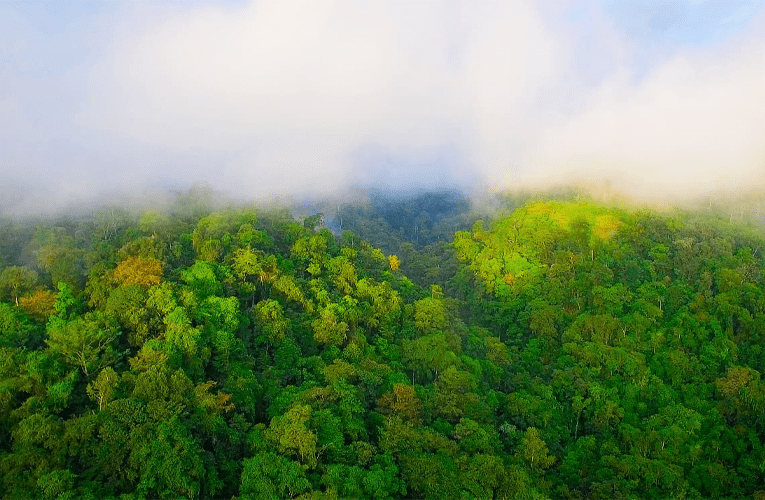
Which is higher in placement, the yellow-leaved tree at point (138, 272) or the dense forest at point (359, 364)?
the yellow-leaved tree at point (138, 272)

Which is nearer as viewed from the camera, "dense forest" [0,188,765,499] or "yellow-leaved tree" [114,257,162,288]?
"dense forest" [0,188,765,499]

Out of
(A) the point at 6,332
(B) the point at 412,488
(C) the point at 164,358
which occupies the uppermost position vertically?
(A) the point at 6,332

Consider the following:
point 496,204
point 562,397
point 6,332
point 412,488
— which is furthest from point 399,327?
point 496,204

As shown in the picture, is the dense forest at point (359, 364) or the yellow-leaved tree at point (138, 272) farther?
the yellow-leaved tree at point (138, 272)

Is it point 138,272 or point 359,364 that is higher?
point 138,272

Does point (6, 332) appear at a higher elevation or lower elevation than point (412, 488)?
higher

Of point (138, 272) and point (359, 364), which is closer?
point (138, 272)

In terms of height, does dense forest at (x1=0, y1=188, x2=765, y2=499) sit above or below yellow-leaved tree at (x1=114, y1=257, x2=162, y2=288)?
below

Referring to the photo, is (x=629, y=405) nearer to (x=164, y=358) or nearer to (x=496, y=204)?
(x=164, y=358)
